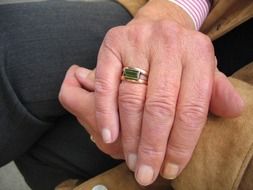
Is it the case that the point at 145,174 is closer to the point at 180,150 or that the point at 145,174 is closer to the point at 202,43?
the point at 180,150

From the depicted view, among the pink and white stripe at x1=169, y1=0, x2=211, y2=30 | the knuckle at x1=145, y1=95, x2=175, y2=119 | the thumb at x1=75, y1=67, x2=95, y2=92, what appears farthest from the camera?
the pink and white stripe at x1=169, y1=0, x2=211, y2=30

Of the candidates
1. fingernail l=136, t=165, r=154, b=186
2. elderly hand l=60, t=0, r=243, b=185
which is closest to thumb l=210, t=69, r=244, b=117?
elderly hand l=60, t=0, r=243, b=185

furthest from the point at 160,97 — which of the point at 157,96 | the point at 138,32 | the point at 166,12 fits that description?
the point at 166,12

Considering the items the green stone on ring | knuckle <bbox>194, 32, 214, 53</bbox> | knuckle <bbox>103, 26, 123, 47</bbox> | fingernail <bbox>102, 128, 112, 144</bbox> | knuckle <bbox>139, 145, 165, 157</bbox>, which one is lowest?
fingernail <bbox>102, 128, 112, 144</bbox>

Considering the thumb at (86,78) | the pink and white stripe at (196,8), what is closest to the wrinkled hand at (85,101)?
the thumb at (86,78)

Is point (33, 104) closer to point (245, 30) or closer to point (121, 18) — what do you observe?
point (121, 18)

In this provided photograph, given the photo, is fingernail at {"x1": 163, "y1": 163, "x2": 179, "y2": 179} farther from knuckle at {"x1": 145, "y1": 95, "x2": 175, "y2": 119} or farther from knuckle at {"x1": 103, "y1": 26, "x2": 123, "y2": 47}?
knuckle at {"x1": 103, "y1": 26, "x2": 123, "y2": 47}
